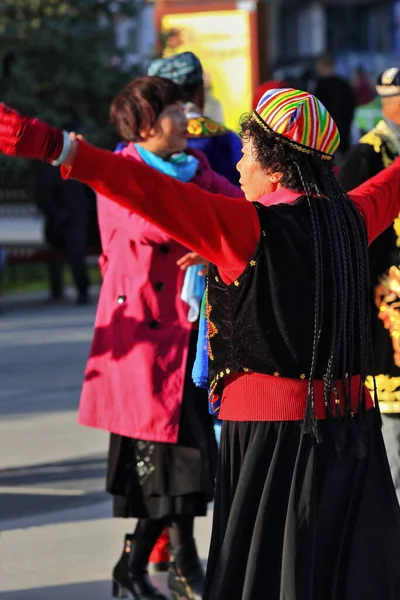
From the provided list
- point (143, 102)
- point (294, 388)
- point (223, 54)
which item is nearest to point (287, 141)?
point (294, 388)

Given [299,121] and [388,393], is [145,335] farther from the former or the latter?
[299,121]

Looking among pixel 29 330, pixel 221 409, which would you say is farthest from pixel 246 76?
pixel 221 409

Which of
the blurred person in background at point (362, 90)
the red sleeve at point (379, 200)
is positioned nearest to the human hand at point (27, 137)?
the red sleeve at point (379, 200)

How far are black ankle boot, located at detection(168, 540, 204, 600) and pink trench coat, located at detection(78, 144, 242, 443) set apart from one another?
0.45 metres

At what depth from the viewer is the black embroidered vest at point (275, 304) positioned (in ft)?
11.5

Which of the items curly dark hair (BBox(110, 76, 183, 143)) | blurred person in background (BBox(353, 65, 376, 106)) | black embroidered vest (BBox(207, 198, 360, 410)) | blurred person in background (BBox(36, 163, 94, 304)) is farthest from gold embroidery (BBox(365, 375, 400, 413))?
blurred person in background (BBox(353, 65, 376, 106))

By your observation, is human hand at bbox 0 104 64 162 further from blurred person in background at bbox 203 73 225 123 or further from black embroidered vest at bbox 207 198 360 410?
blurred person in background at bbox 203 73 225 123

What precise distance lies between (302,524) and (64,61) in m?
14.3

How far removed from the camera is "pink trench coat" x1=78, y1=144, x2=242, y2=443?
16.6 ft

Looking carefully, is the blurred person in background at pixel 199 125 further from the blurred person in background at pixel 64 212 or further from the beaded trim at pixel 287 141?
the blurred person in background at pixel 64 212

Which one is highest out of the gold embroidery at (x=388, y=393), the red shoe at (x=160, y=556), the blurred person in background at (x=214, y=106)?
the gold embroidery at (x=388, y=393)

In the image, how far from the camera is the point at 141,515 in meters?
5.15

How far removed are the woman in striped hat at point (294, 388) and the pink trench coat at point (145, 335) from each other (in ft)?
4.37

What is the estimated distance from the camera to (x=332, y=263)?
3600mm
